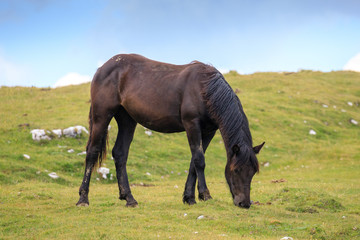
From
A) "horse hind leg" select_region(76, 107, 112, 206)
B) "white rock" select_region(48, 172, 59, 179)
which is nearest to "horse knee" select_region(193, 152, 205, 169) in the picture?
"horse hind leg" select_region(76, 107, 112, 206)

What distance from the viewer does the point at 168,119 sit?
9070 mm

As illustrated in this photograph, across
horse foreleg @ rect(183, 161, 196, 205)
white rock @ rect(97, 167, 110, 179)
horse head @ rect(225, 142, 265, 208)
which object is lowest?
white rock @ rect(97, 167, 110, 179)

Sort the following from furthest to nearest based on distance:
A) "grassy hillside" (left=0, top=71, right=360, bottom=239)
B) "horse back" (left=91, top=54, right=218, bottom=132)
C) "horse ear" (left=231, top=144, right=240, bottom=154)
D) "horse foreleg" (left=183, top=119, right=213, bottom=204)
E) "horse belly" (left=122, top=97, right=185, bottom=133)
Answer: "horse belly" (left=122, top=97, right=185, bottom=133)
"horse back" (left=91, top=54, right=218, bottom=132)
"horse foreleg" (left=183, top=119, right=213, bottom=204)
"horse ear" (left=231, top=144, right=240, bottom=154)
"grassy hillside" (left=0, top=71, right=360, bottom=239)

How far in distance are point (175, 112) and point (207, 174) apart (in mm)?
A: 9899

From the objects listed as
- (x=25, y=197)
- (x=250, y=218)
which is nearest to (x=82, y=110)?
(x=25, y=197)

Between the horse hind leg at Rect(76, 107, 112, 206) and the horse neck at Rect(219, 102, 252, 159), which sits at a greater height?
the horse neck at Rect(219, 102, 252, 159)

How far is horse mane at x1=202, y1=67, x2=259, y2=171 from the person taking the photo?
802 centimetres

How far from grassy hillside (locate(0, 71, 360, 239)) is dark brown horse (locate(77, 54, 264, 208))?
795 mm

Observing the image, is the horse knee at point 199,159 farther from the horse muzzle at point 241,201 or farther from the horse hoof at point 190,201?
the horse muzzle at point 241,201

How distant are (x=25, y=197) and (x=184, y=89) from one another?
543 centimetres

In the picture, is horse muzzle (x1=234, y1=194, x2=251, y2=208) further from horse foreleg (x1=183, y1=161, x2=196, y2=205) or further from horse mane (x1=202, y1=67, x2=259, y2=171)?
horse foreleg (x1=183, y1=161, x2=196, y2=205)

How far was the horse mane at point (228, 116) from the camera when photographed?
8.02 meters

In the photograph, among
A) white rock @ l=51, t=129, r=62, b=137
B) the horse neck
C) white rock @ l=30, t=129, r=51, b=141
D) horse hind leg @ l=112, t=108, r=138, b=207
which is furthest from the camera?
white rock @ l=51, t=129, r=62, b=137

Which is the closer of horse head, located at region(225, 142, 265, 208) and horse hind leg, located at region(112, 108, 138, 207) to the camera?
horse head, located at region(225, 142, 265, 208)
